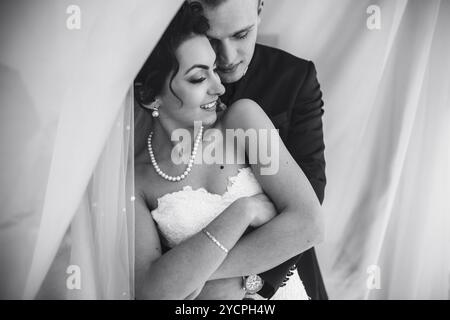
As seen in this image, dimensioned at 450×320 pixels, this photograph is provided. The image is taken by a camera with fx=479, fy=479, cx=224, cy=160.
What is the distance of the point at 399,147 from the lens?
1312mm

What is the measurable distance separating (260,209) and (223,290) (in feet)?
0.76

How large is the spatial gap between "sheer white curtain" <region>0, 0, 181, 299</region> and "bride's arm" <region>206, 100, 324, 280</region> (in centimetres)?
25

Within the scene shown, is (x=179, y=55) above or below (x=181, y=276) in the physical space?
above

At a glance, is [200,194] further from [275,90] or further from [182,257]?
[275,90]

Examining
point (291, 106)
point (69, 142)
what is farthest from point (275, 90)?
point (69, 142)

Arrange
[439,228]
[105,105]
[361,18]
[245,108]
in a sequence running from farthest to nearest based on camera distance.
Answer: [439,228] < [361,18] < [245,108] < [105,105]

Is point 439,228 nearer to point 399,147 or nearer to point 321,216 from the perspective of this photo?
point 399,147

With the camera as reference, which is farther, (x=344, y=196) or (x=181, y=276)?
(x=344, y=196)

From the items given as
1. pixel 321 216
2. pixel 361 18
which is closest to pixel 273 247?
pixel 321 216

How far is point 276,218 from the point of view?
1117mm

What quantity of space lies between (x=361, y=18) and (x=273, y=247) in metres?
0.66

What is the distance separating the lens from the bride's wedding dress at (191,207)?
1125 millimetres

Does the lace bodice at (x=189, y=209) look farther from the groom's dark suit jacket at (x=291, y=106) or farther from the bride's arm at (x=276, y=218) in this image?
the groom's dark suit jacket at (x=291, y=106)

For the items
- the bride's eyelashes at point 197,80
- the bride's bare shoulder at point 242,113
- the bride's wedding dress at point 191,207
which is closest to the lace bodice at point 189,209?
the bride's wedding dress at point 191,207
